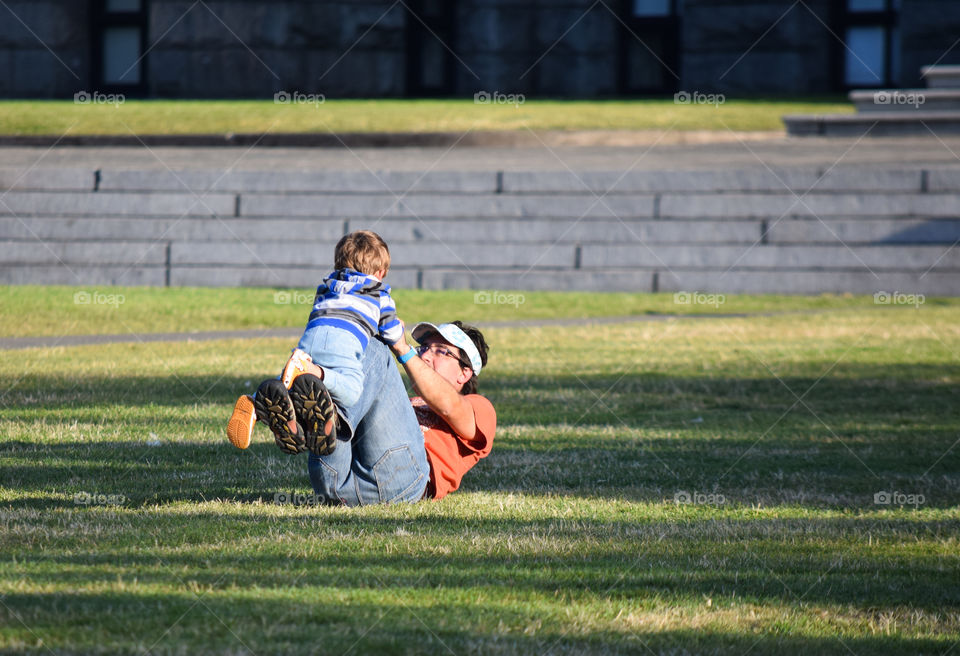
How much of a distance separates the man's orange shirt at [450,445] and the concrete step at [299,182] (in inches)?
523

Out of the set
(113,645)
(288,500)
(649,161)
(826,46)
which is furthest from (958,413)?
(826,46)

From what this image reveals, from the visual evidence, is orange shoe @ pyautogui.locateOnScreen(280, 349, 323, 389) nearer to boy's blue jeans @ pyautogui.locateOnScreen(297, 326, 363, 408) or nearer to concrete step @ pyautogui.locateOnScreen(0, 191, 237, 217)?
boy's blue jeans @ pyautogui.locateOnScreen(297, 326, 363, 408)

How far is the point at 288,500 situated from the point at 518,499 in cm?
121

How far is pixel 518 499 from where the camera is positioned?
20.3 ft

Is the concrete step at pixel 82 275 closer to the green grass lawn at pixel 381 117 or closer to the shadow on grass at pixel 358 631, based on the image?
the green grass lawn at pixel 381 117

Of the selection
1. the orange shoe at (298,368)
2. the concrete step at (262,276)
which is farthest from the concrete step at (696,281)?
the orange shoe at (298,368)

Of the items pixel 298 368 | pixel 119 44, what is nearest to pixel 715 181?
pixel 298 368

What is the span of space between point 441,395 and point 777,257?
45.1 ft

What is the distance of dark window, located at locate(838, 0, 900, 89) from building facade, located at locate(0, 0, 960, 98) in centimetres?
4

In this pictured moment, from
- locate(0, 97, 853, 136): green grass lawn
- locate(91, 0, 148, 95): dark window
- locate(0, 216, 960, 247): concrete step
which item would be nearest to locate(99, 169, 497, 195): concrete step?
locate(0, 216, 960, 247): concrete step

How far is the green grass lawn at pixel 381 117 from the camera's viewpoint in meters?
23.0

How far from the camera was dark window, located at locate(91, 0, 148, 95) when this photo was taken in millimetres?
31312

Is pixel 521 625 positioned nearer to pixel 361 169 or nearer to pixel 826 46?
pixel 361 169

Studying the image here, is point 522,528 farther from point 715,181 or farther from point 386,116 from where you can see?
point 386,116
